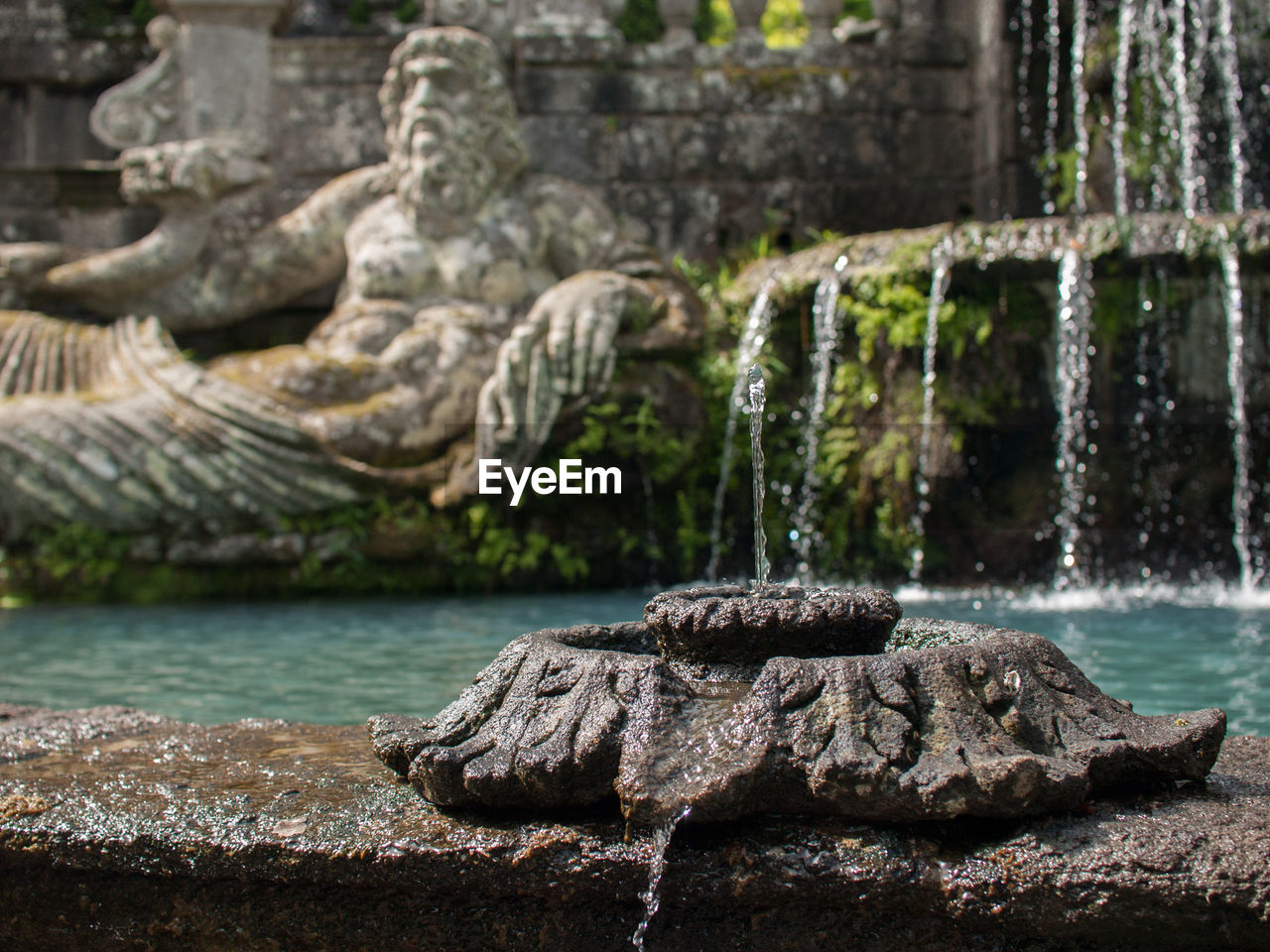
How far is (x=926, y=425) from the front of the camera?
19.1 ft

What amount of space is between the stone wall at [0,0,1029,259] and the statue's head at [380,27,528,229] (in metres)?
1.26

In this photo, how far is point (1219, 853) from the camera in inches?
61.1

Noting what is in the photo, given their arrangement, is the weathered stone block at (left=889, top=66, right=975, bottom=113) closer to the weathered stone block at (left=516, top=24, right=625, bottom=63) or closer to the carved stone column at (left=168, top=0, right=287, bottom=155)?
the weathered stone block at (left=516, top=24, right=625, bottom=63)

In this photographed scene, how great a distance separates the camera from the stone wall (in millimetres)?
7441

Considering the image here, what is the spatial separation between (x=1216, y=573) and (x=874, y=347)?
6.68 feet

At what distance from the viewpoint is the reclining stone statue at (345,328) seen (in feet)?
18.2

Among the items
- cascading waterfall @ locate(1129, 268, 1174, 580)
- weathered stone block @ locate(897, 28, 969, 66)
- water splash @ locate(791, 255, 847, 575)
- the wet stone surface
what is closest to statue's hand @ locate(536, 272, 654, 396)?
water splash @ locate(791, 255, 847, 575)

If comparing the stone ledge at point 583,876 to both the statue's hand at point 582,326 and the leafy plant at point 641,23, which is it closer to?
the statue's hand at point 582,326

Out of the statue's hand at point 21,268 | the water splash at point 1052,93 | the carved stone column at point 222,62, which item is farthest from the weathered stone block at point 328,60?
the water splash at point 1052,93

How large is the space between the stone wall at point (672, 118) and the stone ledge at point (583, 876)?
20.1 feet

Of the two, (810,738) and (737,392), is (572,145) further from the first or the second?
(810,738)

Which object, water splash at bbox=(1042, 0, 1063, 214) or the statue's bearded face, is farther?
water splash at bbox=(1042, 0, 1063, 214)

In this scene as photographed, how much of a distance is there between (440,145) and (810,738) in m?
5.05

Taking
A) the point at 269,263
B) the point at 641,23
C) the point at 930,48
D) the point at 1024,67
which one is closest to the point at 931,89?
the point at 930,48
